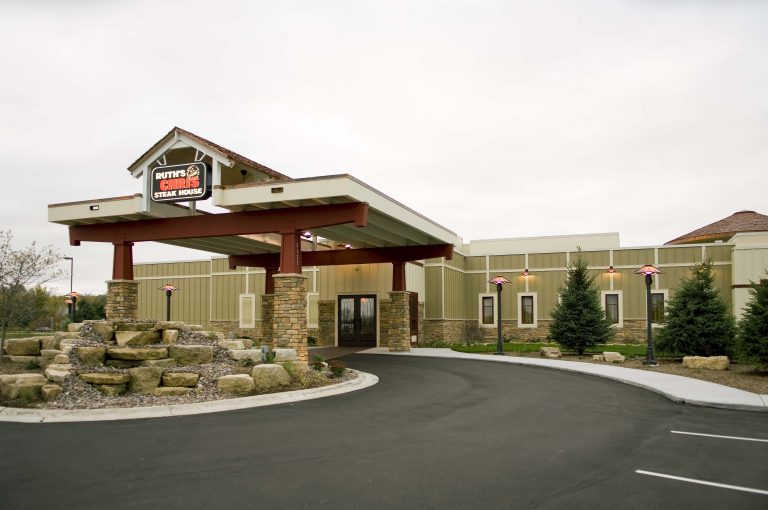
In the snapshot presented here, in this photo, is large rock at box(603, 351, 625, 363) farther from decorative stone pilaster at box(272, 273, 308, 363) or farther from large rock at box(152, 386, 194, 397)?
large rock at box(152, 386, 194, 397)

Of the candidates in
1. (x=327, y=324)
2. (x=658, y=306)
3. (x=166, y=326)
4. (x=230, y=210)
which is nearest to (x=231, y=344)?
(x=166, y=326)

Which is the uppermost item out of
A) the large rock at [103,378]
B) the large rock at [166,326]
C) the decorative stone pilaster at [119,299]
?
the decorative stone pilaster at [119,299]

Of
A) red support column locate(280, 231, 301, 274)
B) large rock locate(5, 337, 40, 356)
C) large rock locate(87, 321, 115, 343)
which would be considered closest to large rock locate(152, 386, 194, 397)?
large rock locate(87, 321, 115, 343)

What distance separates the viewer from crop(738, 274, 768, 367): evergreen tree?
17266 millimetres

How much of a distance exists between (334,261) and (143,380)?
16.4 metres

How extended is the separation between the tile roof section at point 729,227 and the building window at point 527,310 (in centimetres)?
1383

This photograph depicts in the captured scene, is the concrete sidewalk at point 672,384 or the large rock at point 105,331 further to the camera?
the large rock at point 105,331

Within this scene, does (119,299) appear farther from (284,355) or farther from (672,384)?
(672,384)

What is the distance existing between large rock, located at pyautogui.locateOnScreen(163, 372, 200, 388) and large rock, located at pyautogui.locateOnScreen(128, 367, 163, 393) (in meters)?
0.22

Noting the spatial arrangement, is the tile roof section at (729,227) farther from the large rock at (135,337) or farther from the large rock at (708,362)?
the large rock at (135,337)

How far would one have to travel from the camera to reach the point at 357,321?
32.6 meters

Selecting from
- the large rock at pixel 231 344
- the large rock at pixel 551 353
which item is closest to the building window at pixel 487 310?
the large rock at pixel 551 353

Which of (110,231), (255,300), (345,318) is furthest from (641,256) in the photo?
(110,231)

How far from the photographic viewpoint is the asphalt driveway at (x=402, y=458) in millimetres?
6473
